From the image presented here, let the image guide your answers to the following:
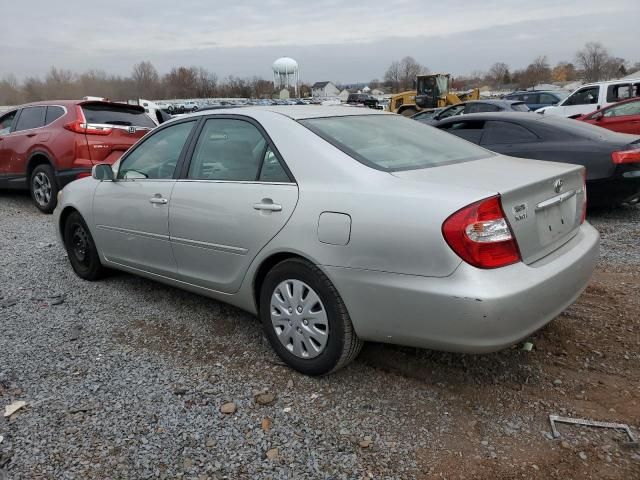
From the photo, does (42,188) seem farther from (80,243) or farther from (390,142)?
(390,142)

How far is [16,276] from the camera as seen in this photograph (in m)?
5.12

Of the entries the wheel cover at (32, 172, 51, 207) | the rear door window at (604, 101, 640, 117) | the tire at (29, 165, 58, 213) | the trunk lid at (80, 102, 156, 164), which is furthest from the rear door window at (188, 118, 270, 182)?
the rear door window at (604, 101, 640, 117)

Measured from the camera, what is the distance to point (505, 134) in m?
6.88

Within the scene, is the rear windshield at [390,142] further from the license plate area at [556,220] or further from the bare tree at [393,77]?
the bare tree at [393,77]

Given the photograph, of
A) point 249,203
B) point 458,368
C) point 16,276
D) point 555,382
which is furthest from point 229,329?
point 16,276

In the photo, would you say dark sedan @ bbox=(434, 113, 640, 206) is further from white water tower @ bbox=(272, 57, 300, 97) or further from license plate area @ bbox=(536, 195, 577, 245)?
white water tower @ bbox=(272, 57, 300, 97)

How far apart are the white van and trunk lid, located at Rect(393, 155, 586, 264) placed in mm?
Answer: 13166

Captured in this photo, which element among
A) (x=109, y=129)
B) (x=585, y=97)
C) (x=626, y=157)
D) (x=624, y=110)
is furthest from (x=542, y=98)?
(x=109, y=129)

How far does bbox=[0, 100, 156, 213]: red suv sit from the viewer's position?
7723 mm

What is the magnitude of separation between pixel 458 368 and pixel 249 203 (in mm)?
1571

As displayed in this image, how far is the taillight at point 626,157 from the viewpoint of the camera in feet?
19.4

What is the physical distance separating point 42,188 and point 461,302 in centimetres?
774

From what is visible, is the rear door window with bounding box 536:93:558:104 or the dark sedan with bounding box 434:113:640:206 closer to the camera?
the dark sedan with bounding box 434:113:640:206

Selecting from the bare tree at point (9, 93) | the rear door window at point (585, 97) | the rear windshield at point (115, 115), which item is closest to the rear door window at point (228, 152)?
the rear windshield at point (115, 115)
